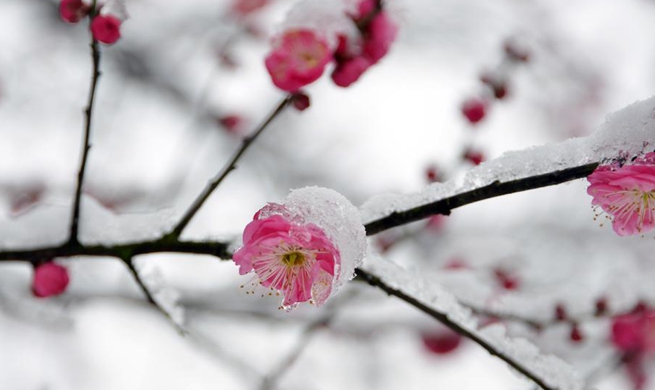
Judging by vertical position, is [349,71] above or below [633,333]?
above

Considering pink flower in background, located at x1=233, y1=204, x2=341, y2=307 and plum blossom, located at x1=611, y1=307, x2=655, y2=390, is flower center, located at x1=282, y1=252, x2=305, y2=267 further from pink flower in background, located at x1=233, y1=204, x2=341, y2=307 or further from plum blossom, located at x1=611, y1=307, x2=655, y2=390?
plum blossom, located at x1=611, y1=307, x2=655, y2=390

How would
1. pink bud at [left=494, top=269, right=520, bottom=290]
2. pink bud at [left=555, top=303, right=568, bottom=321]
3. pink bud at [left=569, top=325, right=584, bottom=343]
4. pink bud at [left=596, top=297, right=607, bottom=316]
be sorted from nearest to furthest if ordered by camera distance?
pink bud at [left=569, top=325, right=584, bottom=343]
pink bud at [left=555, top=303, right=568, bottom=321]
pink bud at [left=596, top=297, right=607, bottom=316]
pink bud at [left=494, top=269, right=520, bottom=290]

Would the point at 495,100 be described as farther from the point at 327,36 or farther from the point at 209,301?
the point at 209,301

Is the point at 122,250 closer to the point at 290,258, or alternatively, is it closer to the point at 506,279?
the point at 290,258

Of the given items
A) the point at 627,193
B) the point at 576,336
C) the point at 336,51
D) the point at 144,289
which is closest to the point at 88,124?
the point at 144,289

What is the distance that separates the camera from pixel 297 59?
5.07 ft

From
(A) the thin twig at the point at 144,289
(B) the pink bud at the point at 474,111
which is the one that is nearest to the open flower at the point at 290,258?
(A) the thin twig at the point at 144,289

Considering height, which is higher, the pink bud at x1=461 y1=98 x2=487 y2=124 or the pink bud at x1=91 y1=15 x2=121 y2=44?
the pink bud at x1=461 y1=98 x2=487 y2=124

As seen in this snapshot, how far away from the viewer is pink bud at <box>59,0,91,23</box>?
1.49 m

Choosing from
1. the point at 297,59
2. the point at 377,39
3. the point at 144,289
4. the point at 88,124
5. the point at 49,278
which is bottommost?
the point at 49,278

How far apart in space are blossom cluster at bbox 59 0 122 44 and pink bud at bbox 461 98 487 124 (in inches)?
63.9

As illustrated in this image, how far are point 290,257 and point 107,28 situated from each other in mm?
653

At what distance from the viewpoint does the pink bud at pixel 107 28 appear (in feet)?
4.66

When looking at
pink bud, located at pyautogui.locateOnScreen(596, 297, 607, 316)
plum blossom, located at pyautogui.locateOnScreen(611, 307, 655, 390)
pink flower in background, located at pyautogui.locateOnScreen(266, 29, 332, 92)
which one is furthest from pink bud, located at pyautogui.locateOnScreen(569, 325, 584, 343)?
pink flower in background, located at pyautogui.locateOnScreen(266, 29, 332, 92)
